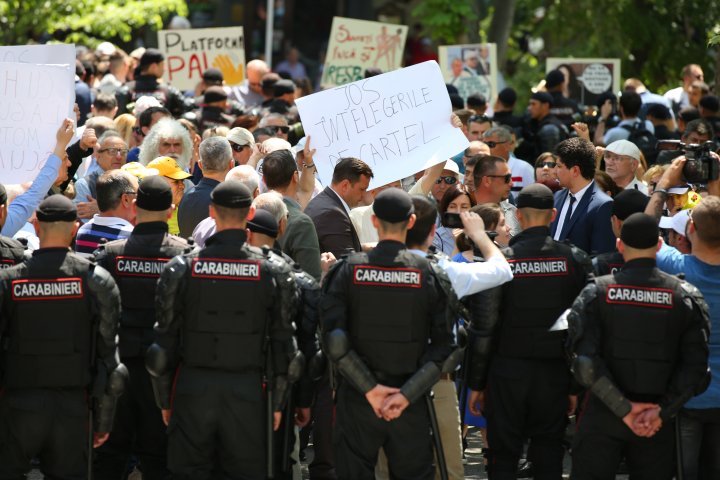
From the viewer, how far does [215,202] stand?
6559 millimetres

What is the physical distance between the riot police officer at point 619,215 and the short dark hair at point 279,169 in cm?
209

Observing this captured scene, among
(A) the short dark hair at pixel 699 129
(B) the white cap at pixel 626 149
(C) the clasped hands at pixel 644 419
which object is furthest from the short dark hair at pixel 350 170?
(A) the short dark hair at pixel 699 129

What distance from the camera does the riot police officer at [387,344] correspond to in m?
6.35

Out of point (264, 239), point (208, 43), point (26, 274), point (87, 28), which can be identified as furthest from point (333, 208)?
point (87, 28)

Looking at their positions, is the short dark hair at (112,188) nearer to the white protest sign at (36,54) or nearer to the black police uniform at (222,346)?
the black police uniform at (222,346)

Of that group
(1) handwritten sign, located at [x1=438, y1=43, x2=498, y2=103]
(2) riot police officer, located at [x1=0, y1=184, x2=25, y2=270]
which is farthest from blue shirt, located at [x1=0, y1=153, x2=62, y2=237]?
(1) handwritten sign, located at [x1=438, y1=43, x2=498, y2=103]

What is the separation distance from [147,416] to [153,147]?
337 cm

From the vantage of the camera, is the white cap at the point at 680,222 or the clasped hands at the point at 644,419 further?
the white cap at the point at 680,222

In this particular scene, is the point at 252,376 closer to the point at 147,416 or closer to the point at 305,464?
the point at 147,416

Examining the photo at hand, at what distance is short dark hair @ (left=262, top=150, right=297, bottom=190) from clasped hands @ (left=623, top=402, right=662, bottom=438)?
9.26 ft

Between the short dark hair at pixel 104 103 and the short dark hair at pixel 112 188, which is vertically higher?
the short dark hair at pixel 112 188

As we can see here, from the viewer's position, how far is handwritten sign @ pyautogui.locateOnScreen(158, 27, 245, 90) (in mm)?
15727

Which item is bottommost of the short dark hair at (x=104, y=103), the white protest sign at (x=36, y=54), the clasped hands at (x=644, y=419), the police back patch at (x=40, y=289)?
the clasped hands at (x=644, y=419)

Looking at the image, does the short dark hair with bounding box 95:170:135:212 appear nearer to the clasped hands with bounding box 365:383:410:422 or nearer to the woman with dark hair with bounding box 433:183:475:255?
the clasped hands with bounding box 365:383:410:422
